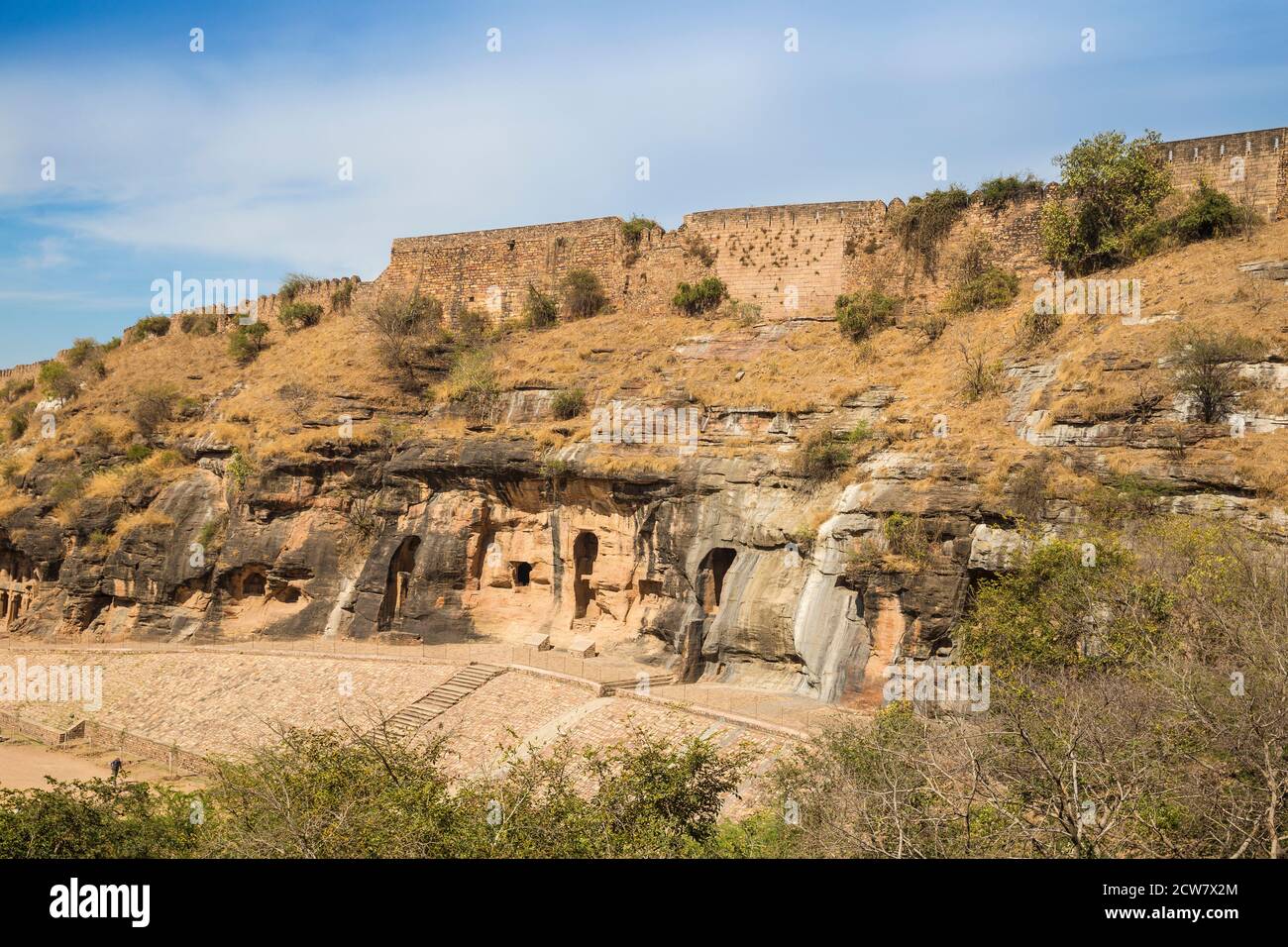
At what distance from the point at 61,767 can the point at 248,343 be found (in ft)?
78.9

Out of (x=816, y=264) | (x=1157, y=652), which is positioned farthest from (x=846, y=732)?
(x=816, y=264)

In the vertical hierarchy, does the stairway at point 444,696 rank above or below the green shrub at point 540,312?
below

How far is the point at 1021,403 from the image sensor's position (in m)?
23.8

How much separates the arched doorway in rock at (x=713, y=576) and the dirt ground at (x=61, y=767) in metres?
12.3

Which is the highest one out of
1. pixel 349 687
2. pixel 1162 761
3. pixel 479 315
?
pixel 479 315

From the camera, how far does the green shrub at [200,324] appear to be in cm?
4731

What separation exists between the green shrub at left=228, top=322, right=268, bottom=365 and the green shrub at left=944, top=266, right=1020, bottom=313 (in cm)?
2918

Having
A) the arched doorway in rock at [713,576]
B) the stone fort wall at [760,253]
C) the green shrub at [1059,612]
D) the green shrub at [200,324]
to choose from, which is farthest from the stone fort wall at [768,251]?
the green shrub at [1059,612]

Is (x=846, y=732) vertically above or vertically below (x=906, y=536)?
below

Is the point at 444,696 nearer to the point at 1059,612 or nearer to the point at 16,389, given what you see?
the point at 1059,612

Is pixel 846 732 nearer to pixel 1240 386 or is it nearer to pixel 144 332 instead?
pixel 1240 386

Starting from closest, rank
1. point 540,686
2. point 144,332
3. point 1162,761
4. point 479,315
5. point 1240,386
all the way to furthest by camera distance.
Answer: point 1162,761
point 1240,386
point 540,686
point 479,315
point 144,332

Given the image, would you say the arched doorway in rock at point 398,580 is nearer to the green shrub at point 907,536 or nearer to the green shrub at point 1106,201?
the green shrub at point 907,536
